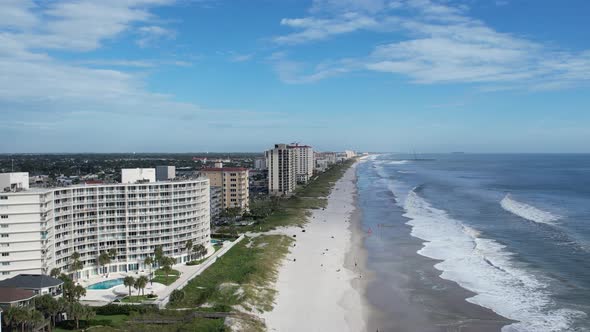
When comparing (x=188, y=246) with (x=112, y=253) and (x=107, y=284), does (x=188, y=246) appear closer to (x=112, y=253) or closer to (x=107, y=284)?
(x=112, y=253)

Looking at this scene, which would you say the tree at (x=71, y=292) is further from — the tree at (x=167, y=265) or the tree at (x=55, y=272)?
the tree at (x=167, y=265)

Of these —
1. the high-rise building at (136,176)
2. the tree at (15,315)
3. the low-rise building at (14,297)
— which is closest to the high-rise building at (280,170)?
the high-rise building at (136,176)

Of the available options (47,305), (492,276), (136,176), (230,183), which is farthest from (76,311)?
(230,183)

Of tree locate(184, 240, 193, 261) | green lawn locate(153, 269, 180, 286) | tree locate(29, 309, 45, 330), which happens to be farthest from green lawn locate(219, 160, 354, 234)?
tree locate(29, 309, 45, 330)

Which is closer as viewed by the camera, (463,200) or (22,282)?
(22,282)

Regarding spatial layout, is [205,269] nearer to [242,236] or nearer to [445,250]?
[242,236]

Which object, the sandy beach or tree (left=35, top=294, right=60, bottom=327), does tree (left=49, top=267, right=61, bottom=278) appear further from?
the sandy beach

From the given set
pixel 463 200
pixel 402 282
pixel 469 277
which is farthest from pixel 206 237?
pixel 463 200
